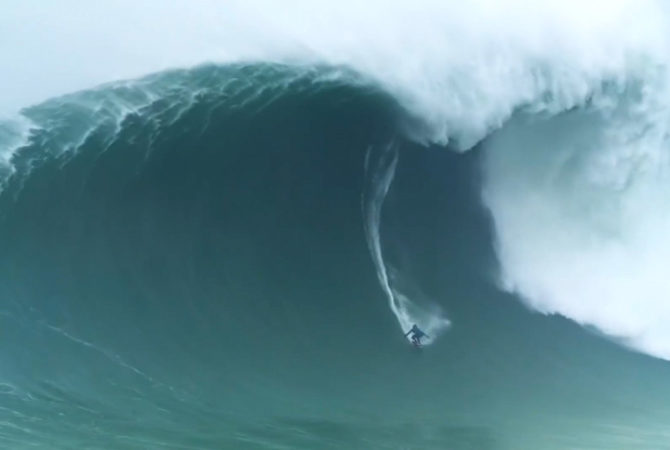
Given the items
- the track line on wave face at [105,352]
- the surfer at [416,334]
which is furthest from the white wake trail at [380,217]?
the track line on wave face at [105,352]

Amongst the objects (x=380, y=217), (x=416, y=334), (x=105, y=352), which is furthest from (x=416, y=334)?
(x=105, y=352)

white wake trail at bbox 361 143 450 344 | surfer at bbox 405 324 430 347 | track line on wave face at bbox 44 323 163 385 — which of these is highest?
white wake trail at bbox 361 143 450 344

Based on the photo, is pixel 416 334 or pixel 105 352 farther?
pixel 416 334

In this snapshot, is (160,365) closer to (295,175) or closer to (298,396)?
(298,396)

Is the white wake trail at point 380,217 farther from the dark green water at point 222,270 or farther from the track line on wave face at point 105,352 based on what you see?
the track line on wave face at point 105,352

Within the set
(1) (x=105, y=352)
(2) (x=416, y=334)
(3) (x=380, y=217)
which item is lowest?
(1) (x=105, y=352)

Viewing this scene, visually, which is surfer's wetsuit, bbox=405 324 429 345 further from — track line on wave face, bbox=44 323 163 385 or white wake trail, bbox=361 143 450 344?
track line on wave face, bbox=44 323 163 385

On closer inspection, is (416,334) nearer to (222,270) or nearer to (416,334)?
(416,334)

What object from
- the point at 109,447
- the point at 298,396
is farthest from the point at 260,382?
the point at 109,447

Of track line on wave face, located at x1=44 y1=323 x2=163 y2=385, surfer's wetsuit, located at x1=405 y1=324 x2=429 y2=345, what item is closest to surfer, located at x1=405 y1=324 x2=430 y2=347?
surfer's wetsuit, located at x1=405 y1=324 x2=429 y2=345
